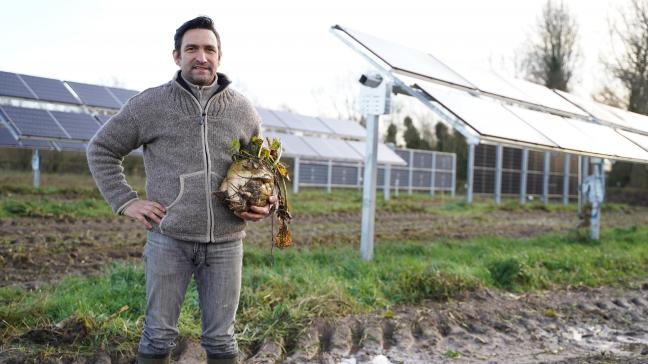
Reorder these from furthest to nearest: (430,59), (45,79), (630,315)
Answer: (45,79) → (430,59) → (630,315)

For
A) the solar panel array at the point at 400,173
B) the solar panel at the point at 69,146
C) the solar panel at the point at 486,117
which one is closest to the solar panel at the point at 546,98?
the solar panel at the point at 486,117

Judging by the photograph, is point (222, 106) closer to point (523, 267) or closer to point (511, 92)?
point (523, 267)

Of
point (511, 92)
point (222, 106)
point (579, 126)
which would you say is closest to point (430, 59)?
point (511, 92)

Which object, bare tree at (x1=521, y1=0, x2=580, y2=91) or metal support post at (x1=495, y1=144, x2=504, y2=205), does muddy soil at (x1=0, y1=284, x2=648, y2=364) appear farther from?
bare tree at (x1=521, y1=0, x2=580, y2=91)

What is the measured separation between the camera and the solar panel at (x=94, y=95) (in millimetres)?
14945

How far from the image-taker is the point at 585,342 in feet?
15.5

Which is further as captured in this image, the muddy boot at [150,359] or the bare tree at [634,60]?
the bare tree at [634,60]

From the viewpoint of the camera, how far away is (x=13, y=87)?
46.2ft

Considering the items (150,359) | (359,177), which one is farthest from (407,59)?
(359,177)

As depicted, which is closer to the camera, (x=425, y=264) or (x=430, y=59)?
(x=425, y=264)

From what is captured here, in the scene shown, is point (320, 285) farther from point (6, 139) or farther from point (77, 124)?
point (6, 139)

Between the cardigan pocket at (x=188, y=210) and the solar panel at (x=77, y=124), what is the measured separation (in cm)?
1230

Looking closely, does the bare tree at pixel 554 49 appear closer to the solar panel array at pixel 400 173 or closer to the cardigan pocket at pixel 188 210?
the solar panel array at pixel 400 173

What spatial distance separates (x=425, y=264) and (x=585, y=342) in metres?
1.85
